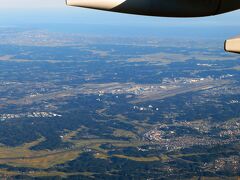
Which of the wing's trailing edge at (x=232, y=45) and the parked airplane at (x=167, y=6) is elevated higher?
the parked airplane at (x=167, y=6)

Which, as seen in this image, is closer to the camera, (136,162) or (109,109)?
(136,162)

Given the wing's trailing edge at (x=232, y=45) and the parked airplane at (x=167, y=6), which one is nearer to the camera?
the parked airplane at (x=167, y=6)

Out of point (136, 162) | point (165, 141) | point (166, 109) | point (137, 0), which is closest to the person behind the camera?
point (137, 0)

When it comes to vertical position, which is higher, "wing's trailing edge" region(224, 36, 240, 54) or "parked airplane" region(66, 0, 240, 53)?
"parked airplane" region(66, 0, 240, 53)

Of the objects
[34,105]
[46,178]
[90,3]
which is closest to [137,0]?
[90,3]

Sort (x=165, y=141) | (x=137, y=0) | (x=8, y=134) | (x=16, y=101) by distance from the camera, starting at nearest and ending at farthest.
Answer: (x=137, y=0)
(x=165, y=141)
(x=8, y=134)
(x=16, y=101)

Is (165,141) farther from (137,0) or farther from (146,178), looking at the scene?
(137,0)

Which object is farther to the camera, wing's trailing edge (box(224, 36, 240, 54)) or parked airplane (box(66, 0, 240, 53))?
wing's trailing edge (box(224, 36, 240, 54))
